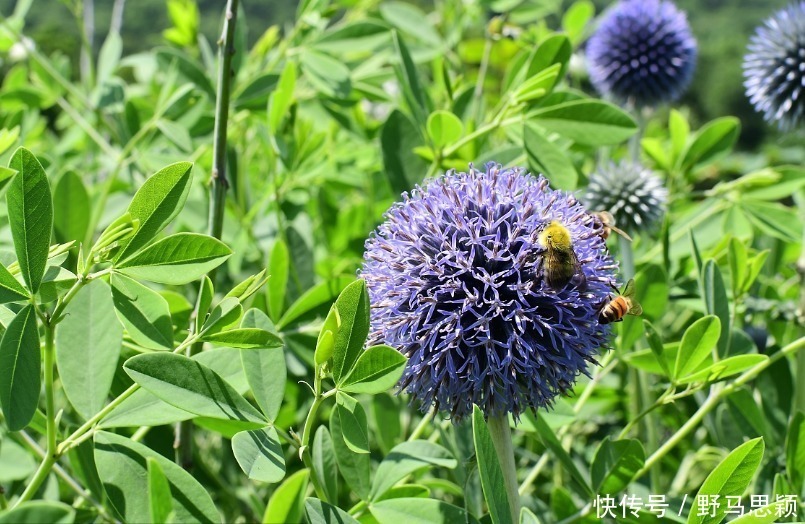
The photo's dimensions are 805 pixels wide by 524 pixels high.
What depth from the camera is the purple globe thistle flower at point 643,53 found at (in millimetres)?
3424

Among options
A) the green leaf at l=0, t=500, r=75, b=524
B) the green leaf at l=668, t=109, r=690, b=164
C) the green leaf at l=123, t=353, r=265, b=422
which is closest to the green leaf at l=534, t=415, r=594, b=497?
the green leaf at l=123, t=353, r=265, b=422

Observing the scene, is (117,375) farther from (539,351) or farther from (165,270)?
(539,351)

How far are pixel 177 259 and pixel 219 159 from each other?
1.51 feet

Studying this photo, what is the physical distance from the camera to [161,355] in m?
1.25

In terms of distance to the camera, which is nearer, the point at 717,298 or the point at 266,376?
the point at 266,376

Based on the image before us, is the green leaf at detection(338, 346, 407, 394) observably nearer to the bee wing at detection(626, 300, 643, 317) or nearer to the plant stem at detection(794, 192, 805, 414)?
the bee wing at detection(626, 300, 643, 317)

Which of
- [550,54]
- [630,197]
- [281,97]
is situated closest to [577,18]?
[630,197]

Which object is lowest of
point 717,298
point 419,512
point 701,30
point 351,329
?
point 419,512

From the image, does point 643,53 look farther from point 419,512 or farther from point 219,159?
point 419,512

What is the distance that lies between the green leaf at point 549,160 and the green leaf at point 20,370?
118 centimetres

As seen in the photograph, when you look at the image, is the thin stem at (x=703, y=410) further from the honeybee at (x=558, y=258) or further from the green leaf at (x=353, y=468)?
the green leaf at (x=353, y=468)

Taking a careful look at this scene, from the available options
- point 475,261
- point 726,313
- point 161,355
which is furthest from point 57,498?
point 726,313

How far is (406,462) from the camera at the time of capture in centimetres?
155

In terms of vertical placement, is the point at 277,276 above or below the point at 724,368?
above
